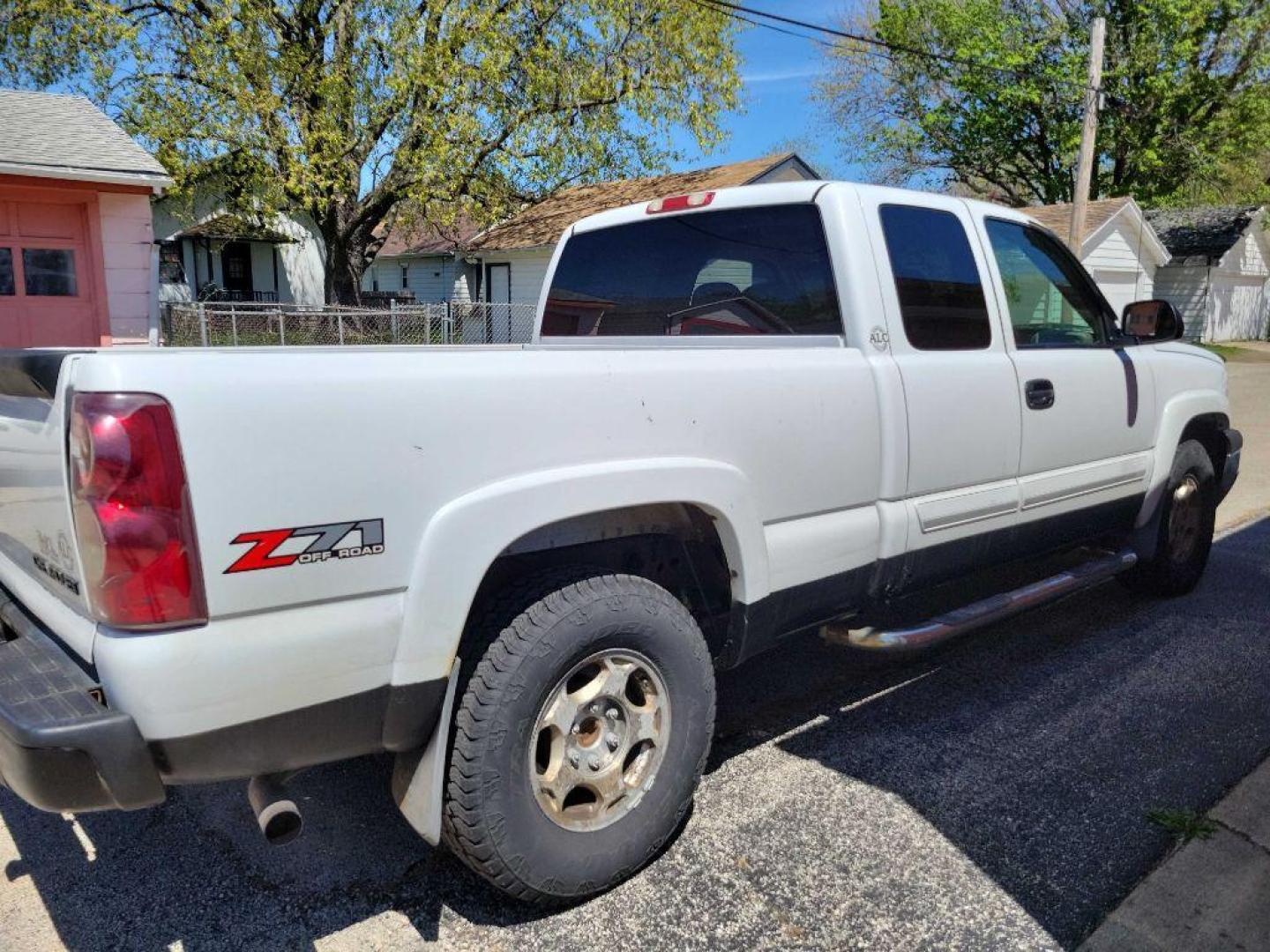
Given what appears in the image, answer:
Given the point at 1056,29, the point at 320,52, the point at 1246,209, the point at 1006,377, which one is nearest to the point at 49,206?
the point at 320,52

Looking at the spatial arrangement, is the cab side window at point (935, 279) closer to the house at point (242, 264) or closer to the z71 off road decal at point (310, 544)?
the z71 off road decal at point (310, 544)

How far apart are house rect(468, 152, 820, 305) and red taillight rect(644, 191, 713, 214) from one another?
17619 millimetres

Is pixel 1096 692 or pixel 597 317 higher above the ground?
pixel 597 317

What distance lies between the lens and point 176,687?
1.94m

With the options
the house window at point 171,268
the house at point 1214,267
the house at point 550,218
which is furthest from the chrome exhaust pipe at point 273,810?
the house at point 1214,267

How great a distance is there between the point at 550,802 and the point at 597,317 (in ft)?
7.56

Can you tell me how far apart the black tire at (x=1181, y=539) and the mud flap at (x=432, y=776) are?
4016mm

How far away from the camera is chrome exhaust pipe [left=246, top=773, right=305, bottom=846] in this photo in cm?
219

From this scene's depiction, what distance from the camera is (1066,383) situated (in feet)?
13.2

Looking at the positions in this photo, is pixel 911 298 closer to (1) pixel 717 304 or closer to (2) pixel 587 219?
(1) pixel 717 304

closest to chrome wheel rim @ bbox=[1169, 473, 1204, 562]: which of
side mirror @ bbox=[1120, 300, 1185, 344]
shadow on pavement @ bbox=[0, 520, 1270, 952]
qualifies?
shadow on pavement @ bbox=[0, 520, 1270, 952]

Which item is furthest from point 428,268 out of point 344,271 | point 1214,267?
point 1214,267

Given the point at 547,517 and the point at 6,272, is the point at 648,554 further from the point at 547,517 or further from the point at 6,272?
the point at 6,272

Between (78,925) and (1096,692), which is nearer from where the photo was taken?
(78,925)
